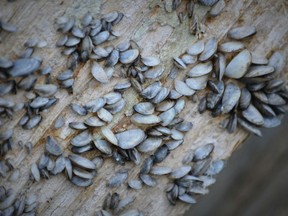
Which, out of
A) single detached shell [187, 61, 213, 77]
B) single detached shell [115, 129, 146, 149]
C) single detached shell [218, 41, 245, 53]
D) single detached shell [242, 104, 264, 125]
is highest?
single detached shell [218, 41, 245, 53]

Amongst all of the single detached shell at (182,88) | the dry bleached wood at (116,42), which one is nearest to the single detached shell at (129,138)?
the dry bleached wood at (116,42)

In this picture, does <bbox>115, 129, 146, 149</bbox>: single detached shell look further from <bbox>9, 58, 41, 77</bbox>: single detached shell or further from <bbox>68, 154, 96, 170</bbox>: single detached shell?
<bbox>9, 58, 41, 77</bbox>: single detached shell

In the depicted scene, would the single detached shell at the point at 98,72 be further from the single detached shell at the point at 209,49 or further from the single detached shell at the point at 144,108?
the single detached shell at the point at 209,49

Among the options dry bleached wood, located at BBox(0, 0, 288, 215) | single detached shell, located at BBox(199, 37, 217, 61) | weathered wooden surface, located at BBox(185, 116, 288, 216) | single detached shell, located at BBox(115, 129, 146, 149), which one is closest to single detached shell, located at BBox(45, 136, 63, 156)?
dry bleached wood, located at BBox(0, 0, 288, 215)

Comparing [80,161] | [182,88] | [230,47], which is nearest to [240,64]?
[230,47]

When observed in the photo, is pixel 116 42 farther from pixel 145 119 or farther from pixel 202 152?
pixel 202 152

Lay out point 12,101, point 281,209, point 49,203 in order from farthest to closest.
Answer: point 281,209, point 49,203, point 12,101

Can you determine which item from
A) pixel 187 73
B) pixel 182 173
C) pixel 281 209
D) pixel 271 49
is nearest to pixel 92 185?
pixel 182 173

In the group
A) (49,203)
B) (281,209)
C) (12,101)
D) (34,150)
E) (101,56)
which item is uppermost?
(101,56)

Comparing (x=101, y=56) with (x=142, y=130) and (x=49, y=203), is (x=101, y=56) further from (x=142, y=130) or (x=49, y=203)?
(x=49, y=203)
